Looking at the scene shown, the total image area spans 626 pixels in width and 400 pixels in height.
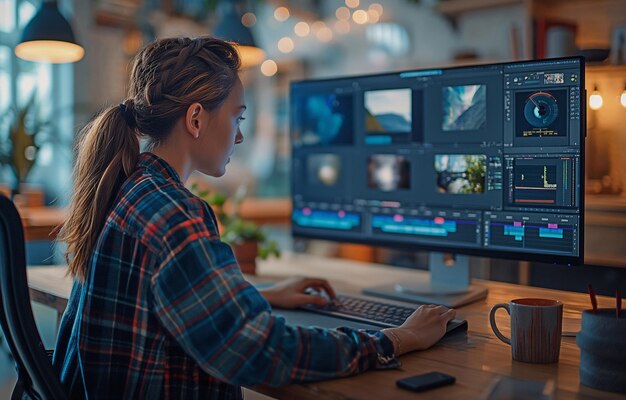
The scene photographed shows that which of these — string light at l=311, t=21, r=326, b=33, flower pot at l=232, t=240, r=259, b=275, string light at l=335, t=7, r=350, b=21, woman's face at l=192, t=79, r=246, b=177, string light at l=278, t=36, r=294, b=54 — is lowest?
flower pot at l=232, t=240, r=259, b=275

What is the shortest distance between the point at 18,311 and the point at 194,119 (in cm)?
42

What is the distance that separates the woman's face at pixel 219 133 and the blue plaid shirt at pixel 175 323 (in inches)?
3.2

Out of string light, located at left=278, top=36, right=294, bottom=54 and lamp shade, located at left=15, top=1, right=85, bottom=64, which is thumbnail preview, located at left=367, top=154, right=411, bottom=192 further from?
string light, located at left=278, top=36, right=294, bottom=54

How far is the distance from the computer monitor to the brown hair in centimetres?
54

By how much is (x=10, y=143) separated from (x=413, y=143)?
225 cm

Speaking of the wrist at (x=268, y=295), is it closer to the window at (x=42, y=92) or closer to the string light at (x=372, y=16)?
the window at (x=42, y=92)

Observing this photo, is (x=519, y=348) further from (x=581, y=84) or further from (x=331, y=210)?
(x=331, y=210)

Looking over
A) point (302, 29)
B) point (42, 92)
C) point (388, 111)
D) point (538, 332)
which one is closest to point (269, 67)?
point (302, 29)

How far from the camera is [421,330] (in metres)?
1.23

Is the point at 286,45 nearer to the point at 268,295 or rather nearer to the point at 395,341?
the point at 268,295

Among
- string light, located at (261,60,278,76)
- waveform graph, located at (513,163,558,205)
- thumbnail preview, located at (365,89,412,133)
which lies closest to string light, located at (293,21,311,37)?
string light, located at (261,60,278,76)

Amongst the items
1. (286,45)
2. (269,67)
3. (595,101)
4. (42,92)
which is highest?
(286,45)

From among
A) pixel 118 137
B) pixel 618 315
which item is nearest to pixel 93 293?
pixel 118 137

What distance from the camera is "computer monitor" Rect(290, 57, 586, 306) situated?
142cm
